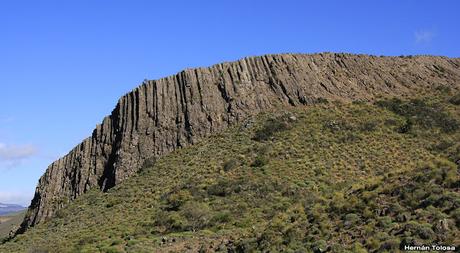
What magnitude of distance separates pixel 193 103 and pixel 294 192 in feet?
69.9

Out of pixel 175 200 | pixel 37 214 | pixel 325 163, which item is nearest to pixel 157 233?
pixel 175 200

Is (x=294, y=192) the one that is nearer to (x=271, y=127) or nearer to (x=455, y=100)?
(x=271, y=127)

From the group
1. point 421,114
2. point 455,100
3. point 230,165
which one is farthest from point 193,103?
point 455,100

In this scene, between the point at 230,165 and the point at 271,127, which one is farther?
the point at 271,127

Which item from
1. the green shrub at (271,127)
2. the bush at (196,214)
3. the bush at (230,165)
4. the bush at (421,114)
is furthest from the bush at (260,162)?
the bush at (421,114)

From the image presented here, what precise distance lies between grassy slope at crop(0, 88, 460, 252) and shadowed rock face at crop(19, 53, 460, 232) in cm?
264

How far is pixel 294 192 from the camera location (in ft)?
145

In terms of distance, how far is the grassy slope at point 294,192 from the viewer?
25.1 metres

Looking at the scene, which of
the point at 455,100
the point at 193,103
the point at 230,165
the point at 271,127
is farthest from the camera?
the point at 455,100

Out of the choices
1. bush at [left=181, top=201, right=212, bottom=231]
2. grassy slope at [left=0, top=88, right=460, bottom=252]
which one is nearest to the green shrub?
grassy slope at [left=0, top=88, right=460, bottom=252]

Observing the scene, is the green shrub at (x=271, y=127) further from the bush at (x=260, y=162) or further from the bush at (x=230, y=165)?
the bush at (x=230, y=165)

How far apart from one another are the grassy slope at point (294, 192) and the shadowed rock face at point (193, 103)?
2.64 m

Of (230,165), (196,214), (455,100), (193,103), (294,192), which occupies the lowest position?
(196,214)

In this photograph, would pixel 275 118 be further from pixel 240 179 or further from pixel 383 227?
pixel 383 227
